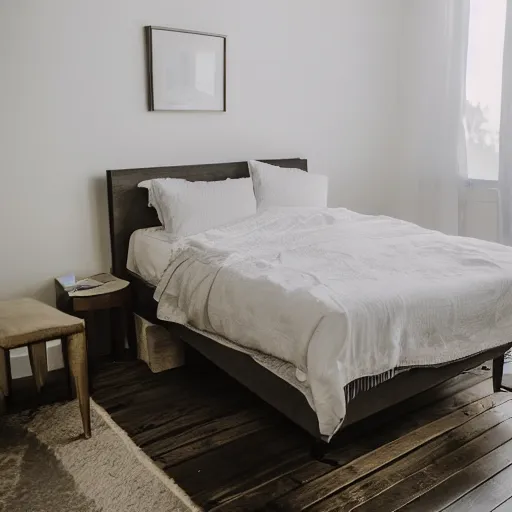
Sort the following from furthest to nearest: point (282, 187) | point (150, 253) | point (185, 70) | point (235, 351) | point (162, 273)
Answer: point (282, 187) < point (185, 70) < point (150, 253) < point (162, 273) < point (235, 351)

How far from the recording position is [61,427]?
2580mm

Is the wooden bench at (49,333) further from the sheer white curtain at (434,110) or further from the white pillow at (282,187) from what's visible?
the sheer white curtain at (434,110)

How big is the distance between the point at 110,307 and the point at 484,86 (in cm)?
300

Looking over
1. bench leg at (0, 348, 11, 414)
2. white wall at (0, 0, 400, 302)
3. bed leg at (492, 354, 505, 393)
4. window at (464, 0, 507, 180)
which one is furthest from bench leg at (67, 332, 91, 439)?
window at (464, 0, 507, 180)

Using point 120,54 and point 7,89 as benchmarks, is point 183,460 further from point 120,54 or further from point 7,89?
point 120,54

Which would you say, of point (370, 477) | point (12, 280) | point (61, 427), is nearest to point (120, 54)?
point (12, 280)

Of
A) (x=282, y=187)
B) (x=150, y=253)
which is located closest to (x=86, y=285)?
(x=150, y=253)

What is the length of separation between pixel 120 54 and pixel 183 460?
2.19 m

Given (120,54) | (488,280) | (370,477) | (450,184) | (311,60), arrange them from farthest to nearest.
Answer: (450,184) → (311,60) → (120,54) → (488,280) → (370,477)

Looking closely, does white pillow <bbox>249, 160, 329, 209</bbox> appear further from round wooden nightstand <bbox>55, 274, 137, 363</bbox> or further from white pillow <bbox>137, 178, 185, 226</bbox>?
round wooden nightstand <bbox>55, 274, 137, 363</bbox>

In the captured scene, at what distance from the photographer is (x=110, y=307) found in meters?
3.05

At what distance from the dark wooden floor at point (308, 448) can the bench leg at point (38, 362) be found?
270 mm

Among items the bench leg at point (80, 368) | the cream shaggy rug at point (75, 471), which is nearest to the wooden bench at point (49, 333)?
the bench leg at point (80, 368)

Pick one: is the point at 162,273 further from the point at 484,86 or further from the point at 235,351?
the point at 484,86
